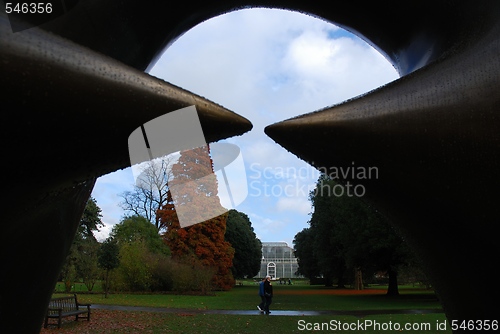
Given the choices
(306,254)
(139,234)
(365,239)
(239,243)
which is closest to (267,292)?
(365,239)

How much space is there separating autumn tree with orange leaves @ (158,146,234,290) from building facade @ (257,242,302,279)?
7955 cm

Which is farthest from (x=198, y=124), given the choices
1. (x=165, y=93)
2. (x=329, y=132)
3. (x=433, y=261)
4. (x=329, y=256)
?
(x=329, y=256)

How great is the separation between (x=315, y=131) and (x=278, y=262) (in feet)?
373

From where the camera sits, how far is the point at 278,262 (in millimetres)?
113812

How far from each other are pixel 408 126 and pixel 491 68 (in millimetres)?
766

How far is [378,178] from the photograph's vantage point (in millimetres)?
3139

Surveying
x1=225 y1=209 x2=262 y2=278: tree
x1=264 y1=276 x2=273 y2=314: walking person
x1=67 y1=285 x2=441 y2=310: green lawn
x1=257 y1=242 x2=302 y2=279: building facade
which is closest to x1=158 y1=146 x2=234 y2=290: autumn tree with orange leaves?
x1=67 y1=285 x2=441 y2=310: green lawn

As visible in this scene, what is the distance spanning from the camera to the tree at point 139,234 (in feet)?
104

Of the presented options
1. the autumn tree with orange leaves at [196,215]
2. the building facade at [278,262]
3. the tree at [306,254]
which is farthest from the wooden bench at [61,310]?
the building facade at [278,262]

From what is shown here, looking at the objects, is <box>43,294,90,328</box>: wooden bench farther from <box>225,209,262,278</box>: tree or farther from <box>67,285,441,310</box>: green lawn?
<box>225,209,262,278</box>: tree

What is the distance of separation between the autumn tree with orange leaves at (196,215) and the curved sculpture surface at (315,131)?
26296 millimetres

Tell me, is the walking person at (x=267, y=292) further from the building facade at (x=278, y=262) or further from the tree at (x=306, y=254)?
the building facade at (x=278, y=262)

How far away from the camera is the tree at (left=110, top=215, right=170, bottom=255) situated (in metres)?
31.7

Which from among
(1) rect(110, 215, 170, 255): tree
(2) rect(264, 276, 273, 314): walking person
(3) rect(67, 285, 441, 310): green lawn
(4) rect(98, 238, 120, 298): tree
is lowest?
(3) rect(67, 285, 441, 310): green lawn
